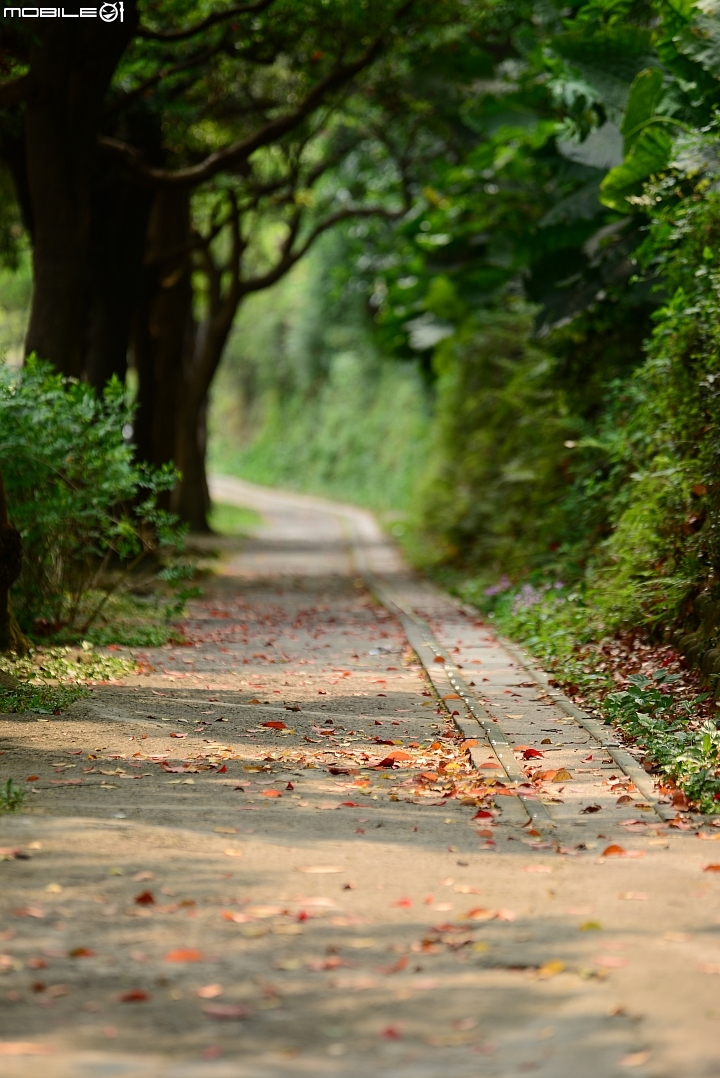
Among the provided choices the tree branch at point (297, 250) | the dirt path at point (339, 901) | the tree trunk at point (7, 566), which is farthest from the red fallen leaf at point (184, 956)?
the tree branch at point (297, 250)

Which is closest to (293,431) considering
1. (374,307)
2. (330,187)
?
(374,307)

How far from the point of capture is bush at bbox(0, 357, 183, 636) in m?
10.7

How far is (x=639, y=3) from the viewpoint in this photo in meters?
14.2

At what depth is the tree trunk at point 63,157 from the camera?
41.5 ft

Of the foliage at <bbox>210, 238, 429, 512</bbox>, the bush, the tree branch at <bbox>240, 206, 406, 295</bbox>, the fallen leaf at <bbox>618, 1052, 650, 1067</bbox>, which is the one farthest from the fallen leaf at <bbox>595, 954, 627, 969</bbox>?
the foliage at <bbox>210, 238, 429, 512</bbox>

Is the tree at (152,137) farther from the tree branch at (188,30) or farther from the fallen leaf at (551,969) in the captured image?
the fallen leaf at (551,969)

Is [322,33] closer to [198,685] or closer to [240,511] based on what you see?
[198,685]

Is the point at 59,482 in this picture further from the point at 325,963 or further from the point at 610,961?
the point at 610,961

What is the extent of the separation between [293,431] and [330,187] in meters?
29.3

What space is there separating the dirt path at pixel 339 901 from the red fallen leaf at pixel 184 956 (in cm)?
1

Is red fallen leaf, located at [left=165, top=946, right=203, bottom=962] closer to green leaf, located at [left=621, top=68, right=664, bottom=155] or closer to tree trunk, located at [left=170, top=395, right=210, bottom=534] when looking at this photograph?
green leaf, located at [left=621, top=68, right=664, bottom=155]

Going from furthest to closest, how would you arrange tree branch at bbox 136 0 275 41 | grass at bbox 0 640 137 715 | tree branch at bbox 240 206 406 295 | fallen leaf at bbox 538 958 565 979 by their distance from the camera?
tree branch at bbox 240 206 406 295, tree branch at bbox 136 0 275 41, grass at bbox 0 640 137 715, fallen leaf at bbox 538 958 565 979

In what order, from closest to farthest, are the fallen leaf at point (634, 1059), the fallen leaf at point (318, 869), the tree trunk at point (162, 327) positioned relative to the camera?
the fallen leaf at point (634, 1059) < the fallen leaf at point (318, 869) < the tree trunk at point (162, 327)

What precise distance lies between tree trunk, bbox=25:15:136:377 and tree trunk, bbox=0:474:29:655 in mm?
4195
